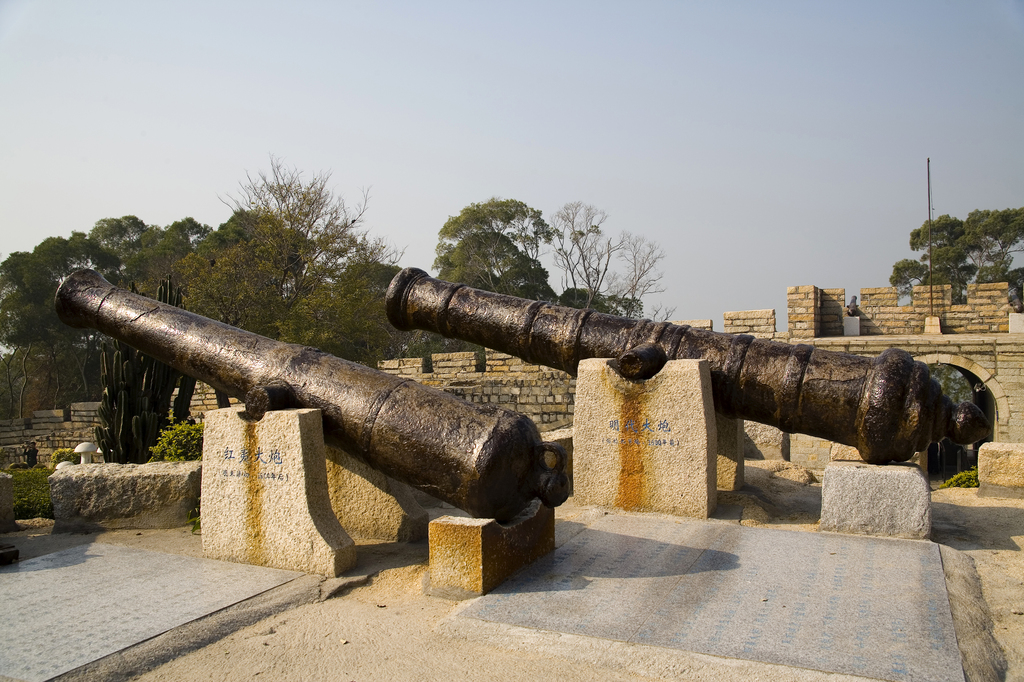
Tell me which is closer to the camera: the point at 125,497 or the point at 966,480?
the point at 125,497

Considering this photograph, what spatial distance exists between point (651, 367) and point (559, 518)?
3.88 feet

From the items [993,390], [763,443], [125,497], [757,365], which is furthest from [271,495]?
[993,390]

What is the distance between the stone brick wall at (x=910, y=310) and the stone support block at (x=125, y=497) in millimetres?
11930

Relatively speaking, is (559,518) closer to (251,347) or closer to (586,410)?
(586,410)

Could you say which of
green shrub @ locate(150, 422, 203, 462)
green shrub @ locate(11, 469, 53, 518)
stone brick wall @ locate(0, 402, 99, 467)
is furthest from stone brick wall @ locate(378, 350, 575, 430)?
stone brick wall @ locate(0, 402, 99, 467)

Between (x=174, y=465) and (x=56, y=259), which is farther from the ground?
(x=56, y=259)

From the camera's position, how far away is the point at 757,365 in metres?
4.86

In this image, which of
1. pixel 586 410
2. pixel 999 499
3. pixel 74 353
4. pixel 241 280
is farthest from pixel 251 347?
pixel 74 353

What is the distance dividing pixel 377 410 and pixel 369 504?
96 centimetres

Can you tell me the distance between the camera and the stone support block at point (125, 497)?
511 cm

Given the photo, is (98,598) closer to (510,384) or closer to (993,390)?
(510,384)

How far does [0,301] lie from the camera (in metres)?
27.2

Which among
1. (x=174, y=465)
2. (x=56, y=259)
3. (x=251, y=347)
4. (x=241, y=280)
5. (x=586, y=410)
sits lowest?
(x=174, y=465)

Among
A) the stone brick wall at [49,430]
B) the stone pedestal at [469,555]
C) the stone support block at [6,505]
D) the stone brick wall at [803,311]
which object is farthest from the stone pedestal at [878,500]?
the stone brick wall at [49,430]
